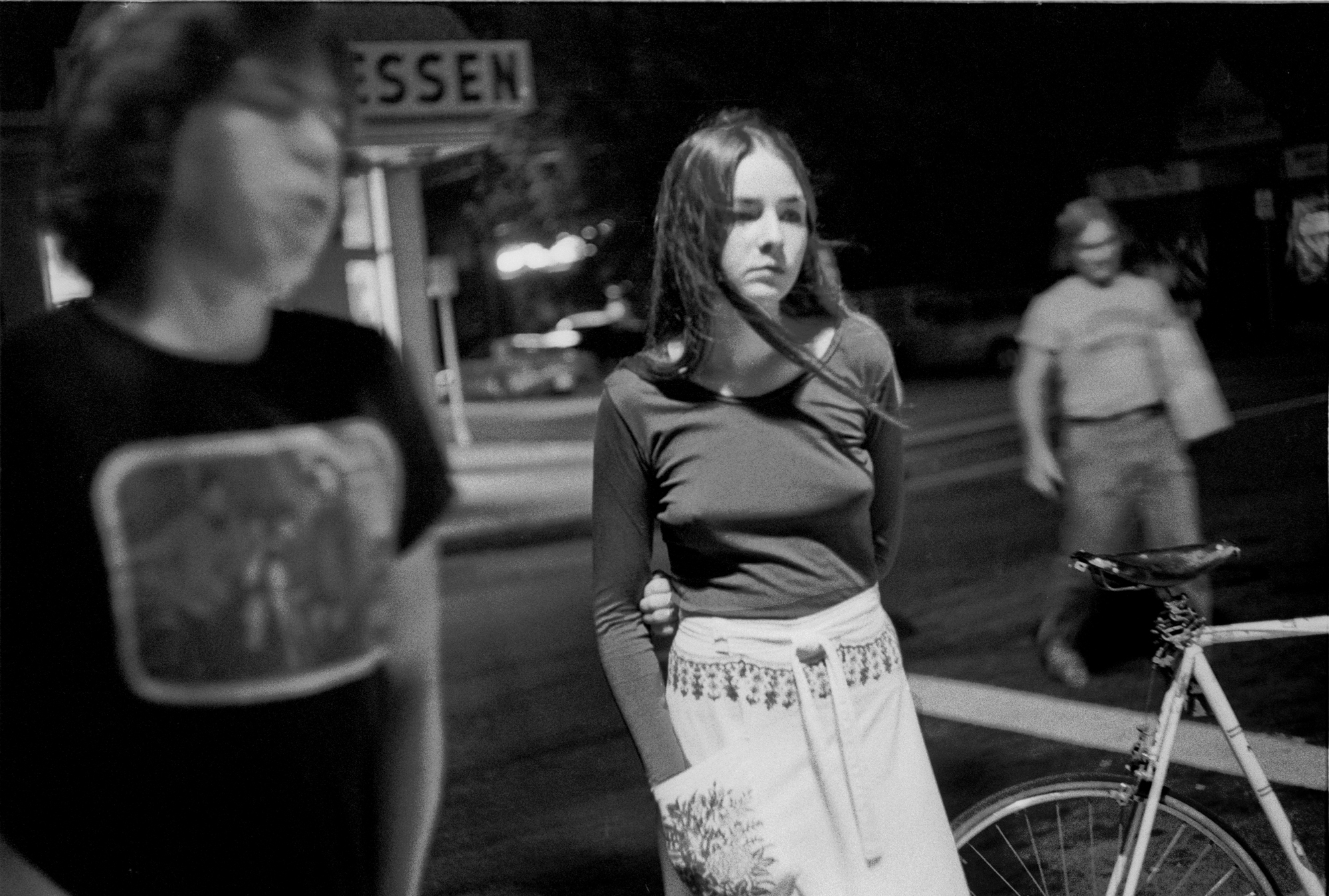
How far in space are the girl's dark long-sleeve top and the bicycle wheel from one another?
73 cm

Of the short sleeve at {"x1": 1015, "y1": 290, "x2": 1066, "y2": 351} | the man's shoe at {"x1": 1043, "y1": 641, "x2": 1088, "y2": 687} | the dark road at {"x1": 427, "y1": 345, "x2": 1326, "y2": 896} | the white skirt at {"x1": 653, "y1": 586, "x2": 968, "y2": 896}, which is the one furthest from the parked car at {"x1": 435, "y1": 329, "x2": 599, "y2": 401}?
the man's shoe at {"x1": 1043, "y1": 641, "x2": 1088, "y2": 687}

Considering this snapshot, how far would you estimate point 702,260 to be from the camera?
9.14 ft

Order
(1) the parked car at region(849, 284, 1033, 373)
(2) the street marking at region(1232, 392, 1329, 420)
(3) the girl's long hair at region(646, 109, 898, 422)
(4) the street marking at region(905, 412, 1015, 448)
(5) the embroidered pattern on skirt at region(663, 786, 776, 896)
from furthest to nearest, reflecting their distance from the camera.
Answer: (2) the street marking at region(1232, 392, 1329, 420)
(4) the street marking at region(905, 412, 1015, 448)
(1) the parked car at region(849, 284, 1033, 373)
(3) the girl's long hair at region(646, 109, 898, 422)
(5) the embroidered pattern on skirt at region(663, 786, 776, 896)

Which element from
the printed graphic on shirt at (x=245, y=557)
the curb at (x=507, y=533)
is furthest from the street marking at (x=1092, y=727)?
the printed graphic on shirt at (x=245, y=557)

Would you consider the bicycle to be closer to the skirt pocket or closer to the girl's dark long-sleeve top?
the skirt pocket

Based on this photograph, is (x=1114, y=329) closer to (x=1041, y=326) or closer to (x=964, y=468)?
(x=1041, y=326)

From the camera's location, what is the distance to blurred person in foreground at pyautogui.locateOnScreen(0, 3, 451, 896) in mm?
2850

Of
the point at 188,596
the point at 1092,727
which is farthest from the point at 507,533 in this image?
the point at 1092,727

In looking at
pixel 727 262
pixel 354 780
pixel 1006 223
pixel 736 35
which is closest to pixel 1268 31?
pixel 1006 223

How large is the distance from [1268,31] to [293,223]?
2832mm

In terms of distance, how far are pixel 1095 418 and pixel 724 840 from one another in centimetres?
209

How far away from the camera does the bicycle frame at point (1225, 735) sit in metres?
2.95

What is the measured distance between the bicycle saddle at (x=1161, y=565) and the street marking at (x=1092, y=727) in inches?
40.0

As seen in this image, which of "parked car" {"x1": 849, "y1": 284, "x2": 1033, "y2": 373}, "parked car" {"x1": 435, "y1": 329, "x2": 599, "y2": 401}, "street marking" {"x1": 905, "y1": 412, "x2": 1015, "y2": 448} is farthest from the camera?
"street marking" {"x1": 905, "y1": 412, "x2": 1015, "y2": 448}
